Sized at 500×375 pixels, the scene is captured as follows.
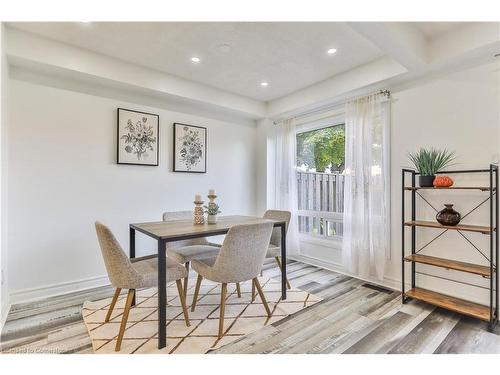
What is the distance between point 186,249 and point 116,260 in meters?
1.00

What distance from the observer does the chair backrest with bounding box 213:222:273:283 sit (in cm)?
200

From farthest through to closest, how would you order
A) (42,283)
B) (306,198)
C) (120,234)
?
(306,198) → (120,234) → (42,283)

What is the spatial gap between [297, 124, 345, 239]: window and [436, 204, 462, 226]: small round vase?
134cm

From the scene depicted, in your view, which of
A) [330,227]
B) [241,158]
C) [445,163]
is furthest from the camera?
[241,158]

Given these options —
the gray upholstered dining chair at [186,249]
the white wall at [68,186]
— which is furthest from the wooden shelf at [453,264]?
the white wall at [68,186]

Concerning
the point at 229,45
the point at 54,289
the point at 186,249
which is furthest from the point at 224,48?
the point at 54,289

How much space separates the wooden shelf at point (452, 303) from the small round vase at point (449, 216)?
0.70m

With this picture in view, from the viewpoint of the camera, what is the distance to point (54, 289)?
278 cm

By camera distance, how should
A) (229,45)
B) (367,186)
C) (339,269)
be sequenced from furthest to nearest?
(339,269) → (367,186) → (229,45)

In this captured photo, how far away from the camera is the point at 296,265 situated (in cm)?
390

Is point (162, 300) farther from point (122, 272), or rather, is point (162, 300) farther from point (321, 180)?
point (321, 180)

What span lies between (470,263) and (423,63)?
1883 mm

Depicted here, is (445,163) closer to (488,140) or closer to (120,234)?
(488,140)
